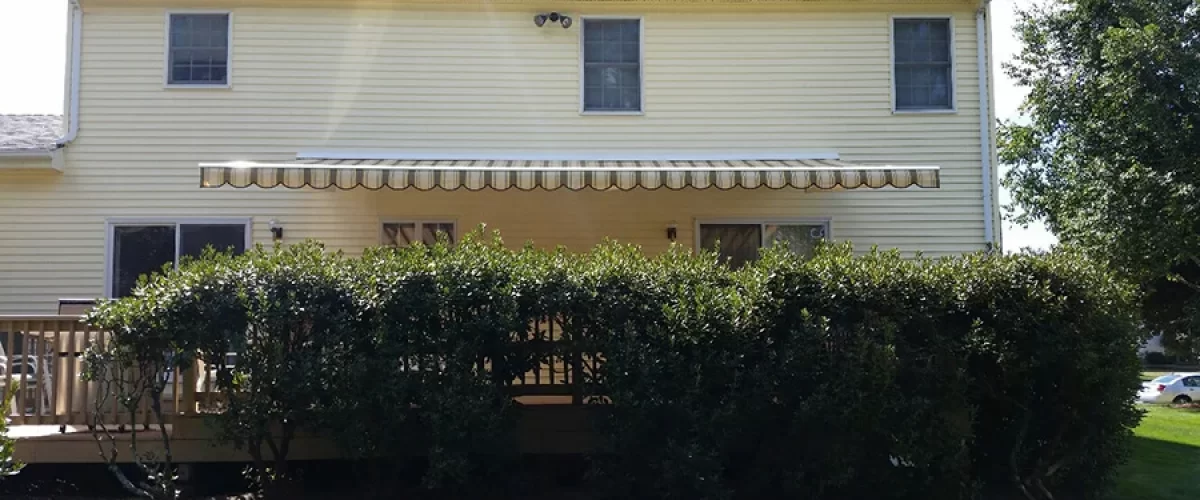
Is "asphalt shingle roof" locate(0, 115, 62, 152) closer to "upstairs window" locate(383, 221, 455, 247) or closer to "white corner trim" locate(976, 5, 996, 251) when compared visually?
"upstairs window" locate(383, 221, 455, 247)

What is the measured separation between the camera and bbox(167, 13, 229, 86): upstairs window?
1162 cm

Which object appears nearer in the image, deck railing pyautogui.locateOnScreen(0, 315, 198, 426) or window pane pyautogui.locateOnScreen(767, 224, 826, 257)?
deck railing pyautogui.locateOnScreen(0, 315, 198, 426)

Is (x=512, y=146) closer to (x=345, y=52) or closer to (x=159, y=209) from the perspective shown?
(x=345, y=52)

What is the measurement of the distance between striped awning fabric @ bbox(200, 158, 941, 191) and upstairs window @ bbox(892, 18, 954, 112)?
2.24 meters

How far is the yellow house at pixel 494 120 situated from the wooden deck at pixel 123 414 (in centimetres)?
396

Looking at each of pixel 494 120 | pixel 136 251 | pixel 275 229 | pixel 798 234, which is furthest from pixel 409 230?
pixel 798 234

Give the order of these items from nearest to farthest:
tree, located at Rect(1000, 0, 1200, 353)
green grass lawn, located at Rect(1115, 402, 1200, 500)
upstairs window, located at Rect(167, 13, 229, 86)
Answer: green grass lawn, located at Rect(1115, 402, 1200, 500) → upstairs window, located at Rect(167, 13, 229, 86) → tree, located at Rect(1000, 0, 1200, 353)

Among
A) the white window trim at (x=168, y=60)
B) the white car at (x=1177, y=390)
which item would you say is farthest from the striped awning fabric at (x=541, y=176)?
the white car at (x=1177, y=390)

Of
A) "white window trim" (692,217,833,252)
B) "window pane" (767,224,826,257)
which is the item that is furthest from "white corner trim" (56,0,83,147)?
"window pane" (767,224,826,257)

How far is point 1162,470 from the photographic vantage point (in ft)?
30.5

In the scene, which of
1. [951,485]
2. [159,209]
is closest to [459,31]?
[159,209]

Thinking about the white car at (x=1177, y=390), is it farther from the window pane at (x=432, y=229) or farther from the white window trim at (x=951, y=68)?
the window pane at (x=432, y=229)

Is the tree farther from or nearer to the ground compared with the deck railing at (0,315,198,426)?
farther from the ground

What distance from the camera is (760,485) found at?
7141 mm
